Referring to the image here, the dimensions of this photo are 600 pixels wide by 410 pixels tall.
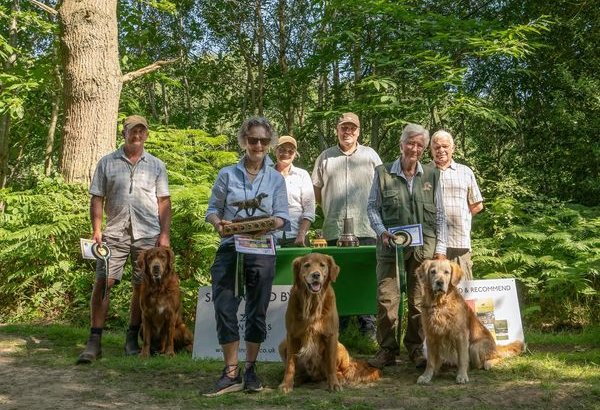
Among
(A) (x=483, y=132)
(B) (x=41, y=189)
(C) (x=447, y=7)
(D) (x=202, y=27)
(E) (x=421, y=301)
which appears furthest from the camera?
(D) (x=202, y=27)

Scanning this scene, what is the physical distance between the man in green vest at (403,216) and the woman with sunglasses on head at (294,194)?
33.3 inches

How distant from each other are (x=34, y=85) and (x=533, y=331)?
7.65 metres

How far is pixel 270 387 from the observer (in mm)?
4340

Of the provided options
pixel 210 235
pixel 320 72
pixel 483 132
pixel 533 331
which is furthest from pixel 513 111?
pixel 210 235

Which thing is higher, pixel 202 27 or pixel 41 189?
pixel 202 27

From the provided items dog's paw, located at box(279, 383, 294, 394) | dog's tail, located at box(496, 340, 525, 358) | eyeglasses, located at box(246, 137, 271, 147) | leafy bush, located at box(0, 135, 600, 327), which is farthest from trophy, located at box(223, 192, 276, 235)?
leafy bush, located at box(0, 135, 600, 327)

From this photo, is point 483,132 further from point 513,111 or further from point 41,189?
point 41,189

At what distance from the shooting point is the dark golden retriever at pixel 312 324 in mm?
4211

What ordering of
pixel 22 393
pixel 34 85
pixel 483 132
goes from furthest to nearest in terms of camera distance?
pixel 483 132
pixel 34 85
pixel 22 393

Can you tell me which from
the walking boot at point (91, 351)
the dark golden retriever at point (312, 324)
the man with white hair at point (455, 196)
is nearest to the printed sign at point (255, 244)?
the dark golden retriever at point (312, 324)

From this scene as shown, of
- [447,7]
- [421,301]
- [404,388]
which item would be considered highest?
[447,7]

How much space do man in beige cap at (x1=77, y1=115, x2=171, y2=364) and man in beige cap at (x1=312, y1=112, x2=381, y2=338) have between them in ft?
4.93

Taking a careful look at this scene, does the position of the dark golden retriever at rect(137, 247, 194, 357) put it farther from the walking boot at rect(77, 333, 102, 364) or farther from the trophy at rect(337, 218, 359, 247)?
the trophy at rect(337, 218, 359, 247)

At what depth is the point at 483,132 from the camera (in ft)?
42.1
